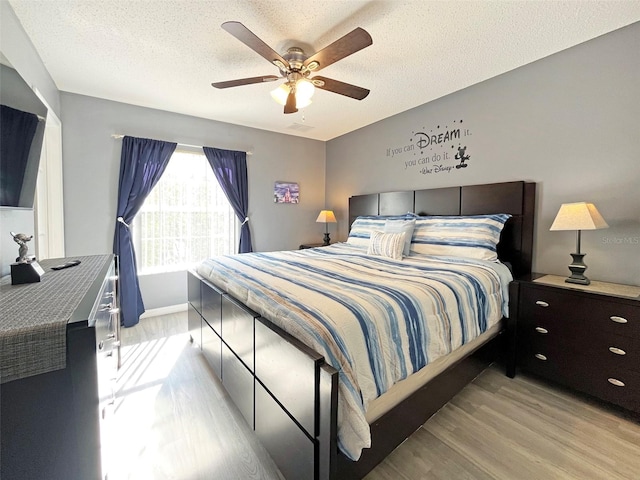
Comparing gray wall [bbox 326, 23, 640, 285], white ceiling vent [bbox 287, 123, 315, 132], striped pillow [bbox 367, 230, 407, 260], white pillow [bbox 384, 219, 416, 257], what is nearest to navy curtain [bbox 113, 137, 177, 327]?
white ceiling vent [bbox 287, 123, 315, 132]

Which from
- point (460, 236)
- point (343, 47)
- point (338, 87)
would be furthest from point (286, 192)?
point (343, 47)

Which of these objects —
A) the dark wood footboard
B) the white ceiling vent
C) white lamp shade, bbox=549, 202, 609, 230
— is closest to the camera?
the dark wood footboard

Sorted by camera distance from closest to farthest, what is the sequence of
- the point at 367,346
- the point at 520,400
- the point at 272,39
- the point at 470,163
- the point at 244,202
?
the point at 367,346 → the point at 520,400 → the point at 272,39 → the point at 470,163 → the point at 244,202

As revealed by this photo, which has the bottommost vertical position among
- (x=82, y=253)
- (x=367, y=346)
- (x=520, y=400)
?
(x=520, y=400)

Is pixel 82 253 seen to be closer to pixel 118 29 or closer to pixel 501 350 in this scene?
pixel 118 29

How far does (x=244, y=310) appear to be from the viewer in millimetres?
1590

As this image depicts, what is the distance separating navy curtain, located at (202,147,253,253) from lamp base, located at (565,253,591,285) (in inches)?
141

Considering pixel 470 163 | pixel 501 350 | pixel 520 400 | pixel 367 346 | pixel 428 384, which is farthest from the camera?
pixel 470 163

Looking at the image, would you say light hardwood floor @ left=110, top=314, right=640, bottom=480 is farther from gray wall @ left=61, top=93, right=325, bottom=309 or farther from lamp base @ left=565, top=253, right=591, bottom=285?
gray wall @ left=61, top=93, right=325, bottom=309

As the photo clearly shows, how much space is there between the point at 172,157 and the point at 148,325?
2.10 meters

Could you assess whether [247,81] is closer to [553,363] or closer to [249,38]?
[249,38]

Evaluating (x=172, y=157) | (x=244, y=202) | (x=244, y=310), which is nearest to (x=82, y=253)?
(x=172, y=157)

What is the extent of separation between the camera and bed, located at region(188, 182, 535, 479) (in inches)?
43.1

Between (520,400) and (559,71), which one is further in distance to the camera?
(559,71)
